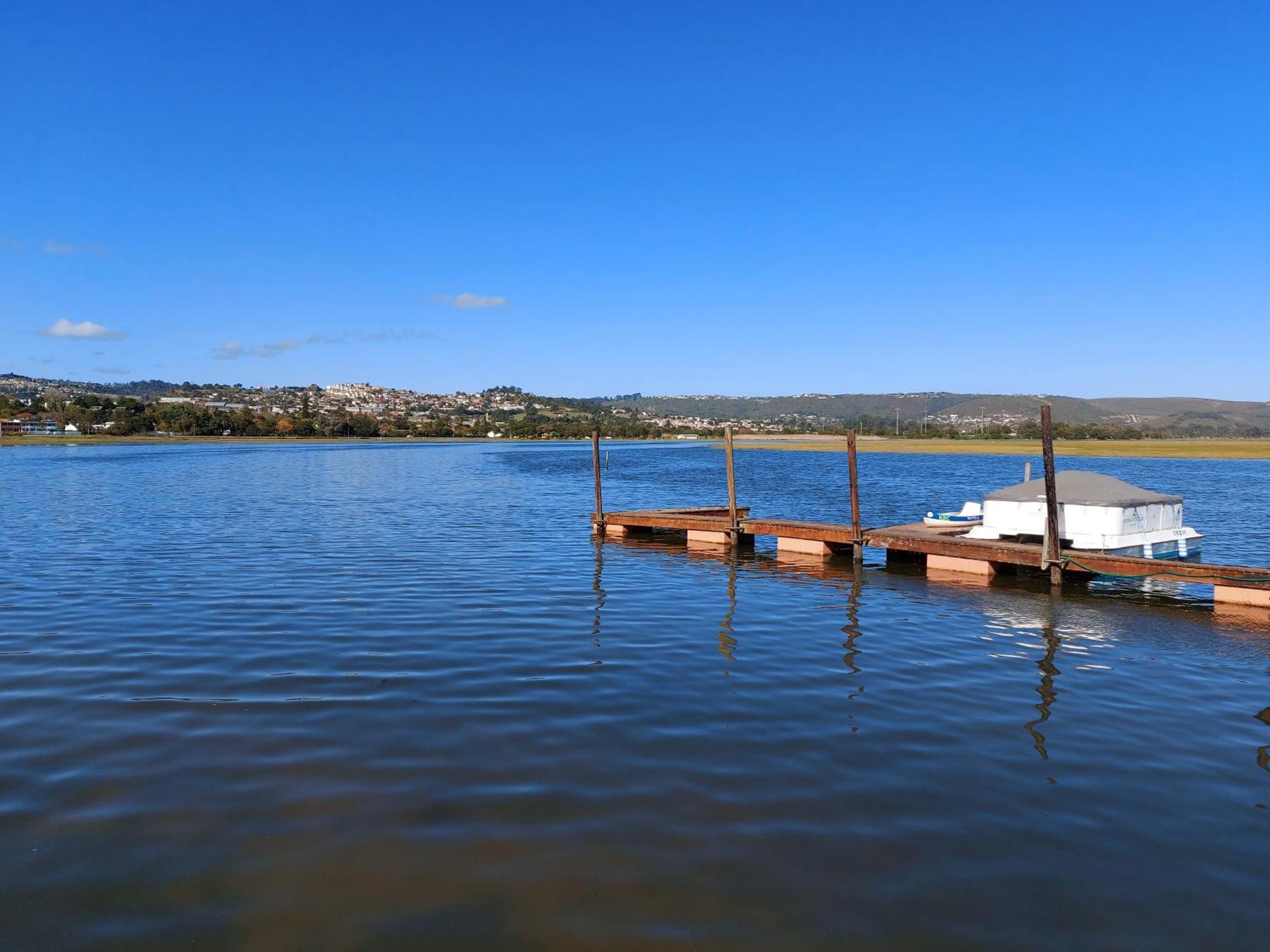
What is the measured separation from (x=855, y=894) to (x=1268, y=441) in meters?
169

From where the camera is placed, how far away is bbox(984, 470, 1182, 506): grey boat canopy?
2000 cm

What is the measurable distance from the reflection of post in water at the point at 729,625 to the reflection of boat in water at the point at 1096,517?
21.6 feet

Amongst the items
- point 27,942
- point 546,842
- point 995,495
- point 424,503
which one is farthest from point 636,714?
point 424,503

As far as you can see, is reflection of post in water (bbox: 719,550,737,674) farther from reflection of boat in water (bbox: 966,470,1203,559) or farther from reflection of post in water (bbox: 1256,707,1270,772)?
reflection of boat in water (bbox: 966,470,1203,559)

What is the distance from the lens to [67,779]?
7.39 m

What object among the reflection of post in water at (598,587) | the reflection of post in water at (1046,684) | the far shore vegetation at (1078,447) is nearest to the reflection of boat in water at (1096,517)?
the reflection of post in water at (1046,684)

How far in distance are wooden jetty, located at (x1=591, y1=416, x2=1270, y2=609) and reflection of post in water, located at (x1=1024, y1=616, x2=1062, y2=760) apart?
3392 millimetres

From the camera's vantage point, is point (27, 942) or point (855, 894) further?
point (855, 894)

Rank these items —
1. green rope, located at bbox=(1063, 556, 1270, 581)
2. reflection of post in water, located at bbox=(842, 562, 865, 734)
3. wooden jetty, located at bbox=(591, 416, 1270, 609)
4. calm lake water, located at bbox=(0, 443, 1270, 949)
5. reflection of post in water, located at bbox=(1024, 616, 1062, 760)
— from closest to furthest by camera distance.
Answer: calm lake water, located at bbox=(0, 443, 1270, 949) < reflection of post in water, located at bbox=(1024, 616, 1062, 760) < reflection of post in water, located at bbox=(842, 562, 865, 734) < green rope, located at bbox=(1063, 556, 1270, 581) < wooden jetty, located at bbox=(591, 416, 1270, 609)

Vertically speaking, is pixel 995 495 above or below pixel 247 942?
above

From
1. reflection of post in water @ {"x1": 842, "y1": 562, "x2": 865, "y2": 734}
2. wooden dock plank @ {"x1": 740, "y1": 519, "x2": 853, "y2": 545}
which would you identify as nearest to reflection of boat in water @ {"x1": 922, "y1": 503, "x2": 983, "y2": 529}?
wooden dock plank @ {"x1": 740, "y1": 519, "x2": 853, "y2": 545}

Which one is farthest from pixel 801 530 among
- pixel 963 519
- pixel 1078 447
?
pixel 1078 447

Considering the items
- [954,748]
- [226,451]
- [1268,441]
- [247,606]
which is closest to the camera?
[954,748]

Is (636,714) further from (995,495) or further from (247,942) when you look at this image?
(995,495)
